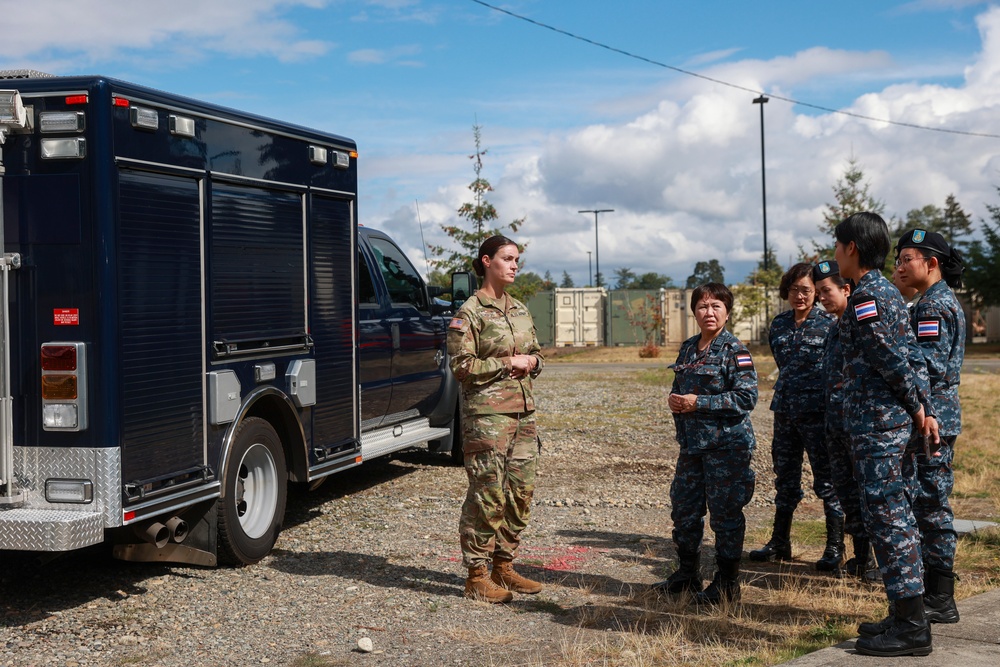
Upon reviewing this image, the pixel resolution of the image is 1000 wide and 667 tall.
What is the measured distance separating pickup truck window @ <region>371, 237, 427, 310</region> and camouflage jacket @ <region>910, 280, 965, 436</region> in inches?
186

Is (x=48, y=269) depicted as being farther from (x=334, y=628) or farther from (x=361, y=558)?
(x=361, y=558)

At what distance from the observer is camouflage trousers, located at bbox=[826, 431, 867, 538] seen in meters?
5.57

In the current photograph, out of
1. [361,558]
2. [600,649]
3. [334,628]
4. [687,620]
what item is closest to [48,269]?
[334,628]

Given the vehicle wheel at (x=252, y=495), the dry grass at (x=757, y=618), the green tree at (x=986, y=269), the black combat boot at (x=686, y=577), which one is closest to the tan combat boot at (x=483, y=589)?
the dry grass at (x=757, y=618)

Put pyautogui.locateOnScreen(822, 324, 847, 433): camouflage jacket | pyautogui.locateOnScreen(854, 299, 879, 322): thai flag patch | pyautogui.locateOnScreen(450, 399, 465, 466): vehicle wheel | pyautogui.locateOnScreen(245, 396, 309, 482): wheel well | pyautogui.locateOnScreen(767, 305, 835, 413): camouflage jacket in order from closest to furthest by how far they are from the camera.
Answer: pyautogui.locateOnScreen(854, 299, 879, 322): thai flag patch → pyautogui.locateOnScreen(822, 324, 847, 433): camouflage jacket → pyautogui.locateOnScreen(767, 305, 835, 413): camouflage jacket → pyautogui.locateOnScreen(245, 396, 309, 482): wheel well → pyautogui.locateOnScreen(450, 399, 465, 466): vehicle wheel

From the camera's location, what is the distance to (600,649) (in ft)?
15.6

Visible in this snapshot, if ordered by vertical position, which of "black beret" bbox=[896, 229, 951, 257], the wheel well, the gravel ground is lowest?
the gravel ground

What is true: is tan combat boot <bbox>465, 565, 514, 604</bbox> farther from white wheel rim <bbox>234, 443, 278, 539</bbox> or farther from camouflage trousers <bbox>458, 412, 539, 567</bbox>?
white wheel rim <bbox>234, 443, 278, 539</bbox>

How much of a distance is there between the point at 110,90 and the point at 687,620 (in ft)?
12.5

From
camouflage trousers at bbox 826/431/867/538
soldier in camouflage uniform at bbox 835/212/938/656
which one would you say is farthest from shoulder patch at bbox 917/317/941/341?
camouflage trousers at bbox 826/431/867/538

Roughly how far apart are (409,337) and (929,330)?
482cm

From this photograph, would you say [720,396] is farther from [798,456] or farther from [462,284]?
[462,284]

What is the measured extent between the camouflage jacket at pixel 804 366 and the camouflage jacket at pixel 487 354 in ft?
5.07

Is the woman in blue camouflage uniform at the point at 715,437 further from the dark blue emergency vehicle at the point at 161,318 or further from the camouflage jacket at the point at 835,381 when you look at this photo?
the dark blue emergency vehicle at the point at 161,318
